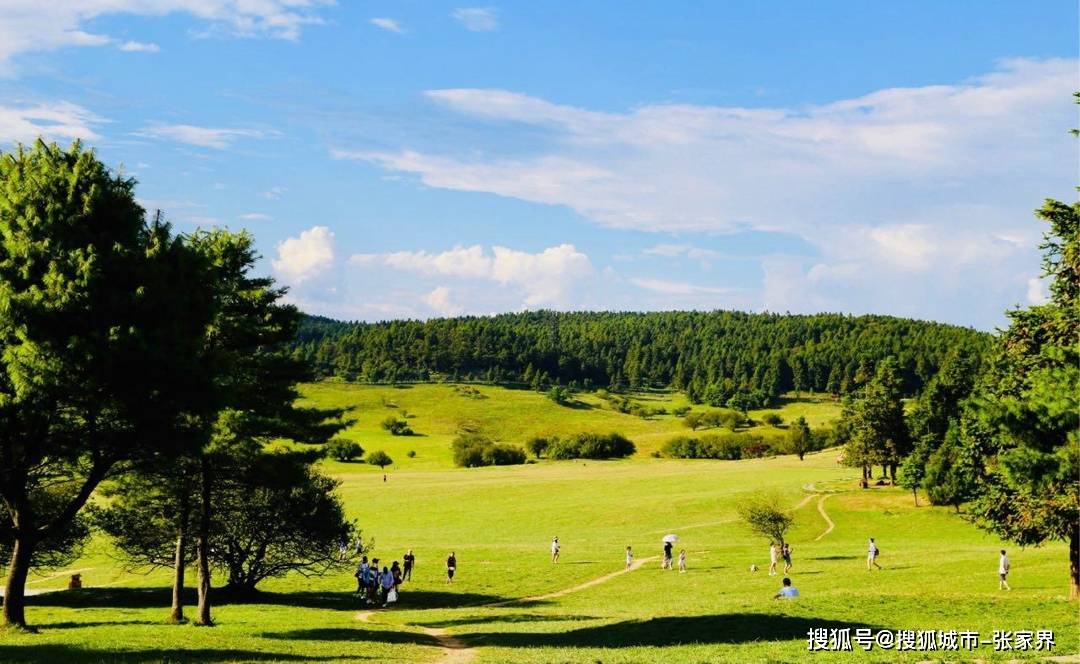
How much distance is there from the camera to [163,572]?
59031 mm

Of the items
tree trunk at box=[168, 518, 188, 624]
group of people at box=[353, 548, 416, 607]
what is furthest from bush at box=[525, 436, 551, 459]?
tree trunk at box=[168, 518, 188, 624]

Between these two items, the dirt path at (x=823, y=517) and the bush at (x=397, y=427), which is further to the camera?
the bush at (x=397, y=427)

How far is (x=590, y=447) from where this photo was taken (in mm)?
146000

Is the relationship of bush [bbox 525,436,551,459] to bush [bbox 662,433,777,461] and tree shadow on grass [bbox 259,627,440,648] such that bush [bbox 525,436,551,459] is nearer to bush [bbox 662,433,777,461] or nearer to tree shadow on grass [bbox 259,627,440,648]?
bush [bbox 662,433,777,461]

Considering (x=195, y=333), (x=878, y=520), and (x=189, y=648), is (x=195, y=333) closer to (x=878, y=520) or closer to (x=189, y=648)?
(x=189, y=648)

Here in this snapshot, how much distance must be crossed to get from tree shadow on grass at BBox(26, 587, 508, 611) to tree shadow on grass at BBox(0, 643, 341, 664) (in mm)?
19021

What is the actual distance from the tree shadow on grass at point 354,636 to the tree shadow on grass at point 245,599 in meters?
11.1

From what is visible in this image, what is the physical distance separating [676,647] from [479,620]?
12374mm

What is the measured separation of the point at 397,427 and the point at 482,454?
4617 centimetres

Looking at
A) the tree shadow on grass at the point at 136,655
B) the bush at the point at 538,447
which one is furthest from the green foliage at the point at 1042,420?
the bush at the point at 538,447

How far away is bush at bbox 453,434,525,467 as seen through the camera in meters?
136

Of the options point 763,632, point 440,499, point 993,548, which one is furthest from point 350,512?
point 763,632

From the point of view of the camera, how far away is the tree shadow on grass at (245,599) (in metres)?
41.8

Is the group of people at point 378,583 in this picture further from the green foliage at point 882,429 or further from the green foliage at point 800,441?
the green foliage at point 800,441
